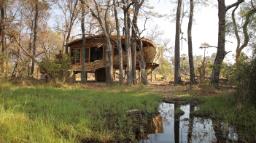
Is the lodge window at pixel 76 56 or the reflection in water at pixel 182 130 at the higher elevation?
the lodge window at pixel 76 56

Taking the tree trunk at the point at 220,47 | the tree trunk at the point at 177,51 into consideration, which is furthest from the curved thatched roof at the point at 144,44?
the tree trunk at the point at 220,47

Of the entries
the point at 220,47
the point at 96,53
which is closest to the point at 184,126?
the point at 220,47

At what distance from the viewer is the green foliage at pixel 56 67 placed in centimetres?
2358

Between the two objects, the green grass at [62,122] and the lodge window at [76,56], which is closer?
the green grass at [62,122]

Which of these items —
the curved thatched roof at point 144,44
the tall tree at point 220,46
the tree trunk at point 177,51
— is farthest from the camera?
the curved thatched roof at point 144,44

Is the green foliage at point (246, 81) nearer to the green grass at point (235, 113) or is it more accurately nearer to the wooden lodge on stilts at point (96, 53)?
the green grass at point (235, 113)

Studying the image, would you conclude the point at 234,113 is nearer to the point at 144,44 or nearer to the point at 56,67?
the point at 56,67

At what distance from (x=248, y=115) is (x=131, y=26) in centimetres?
2023

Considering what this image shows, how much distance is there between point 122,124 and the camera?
32.5 feet

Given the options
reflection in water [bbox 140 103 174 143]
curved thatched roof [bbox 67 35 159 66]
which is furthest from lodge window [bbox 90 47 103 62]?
reflection in water [bbox 140 103 174 143]

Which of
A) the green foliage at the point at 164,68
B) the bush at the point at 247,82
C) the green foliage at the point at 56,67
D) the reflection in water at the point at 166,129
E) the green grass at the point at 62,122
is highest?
the green foliage at the point at 164,68

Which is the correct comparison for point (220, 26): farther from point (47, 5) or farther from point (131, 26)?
point (47, 5)

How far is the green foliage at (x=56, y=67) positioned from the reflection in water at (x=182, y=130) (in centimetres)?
1243

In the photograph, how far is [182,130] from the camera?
1001 cm
